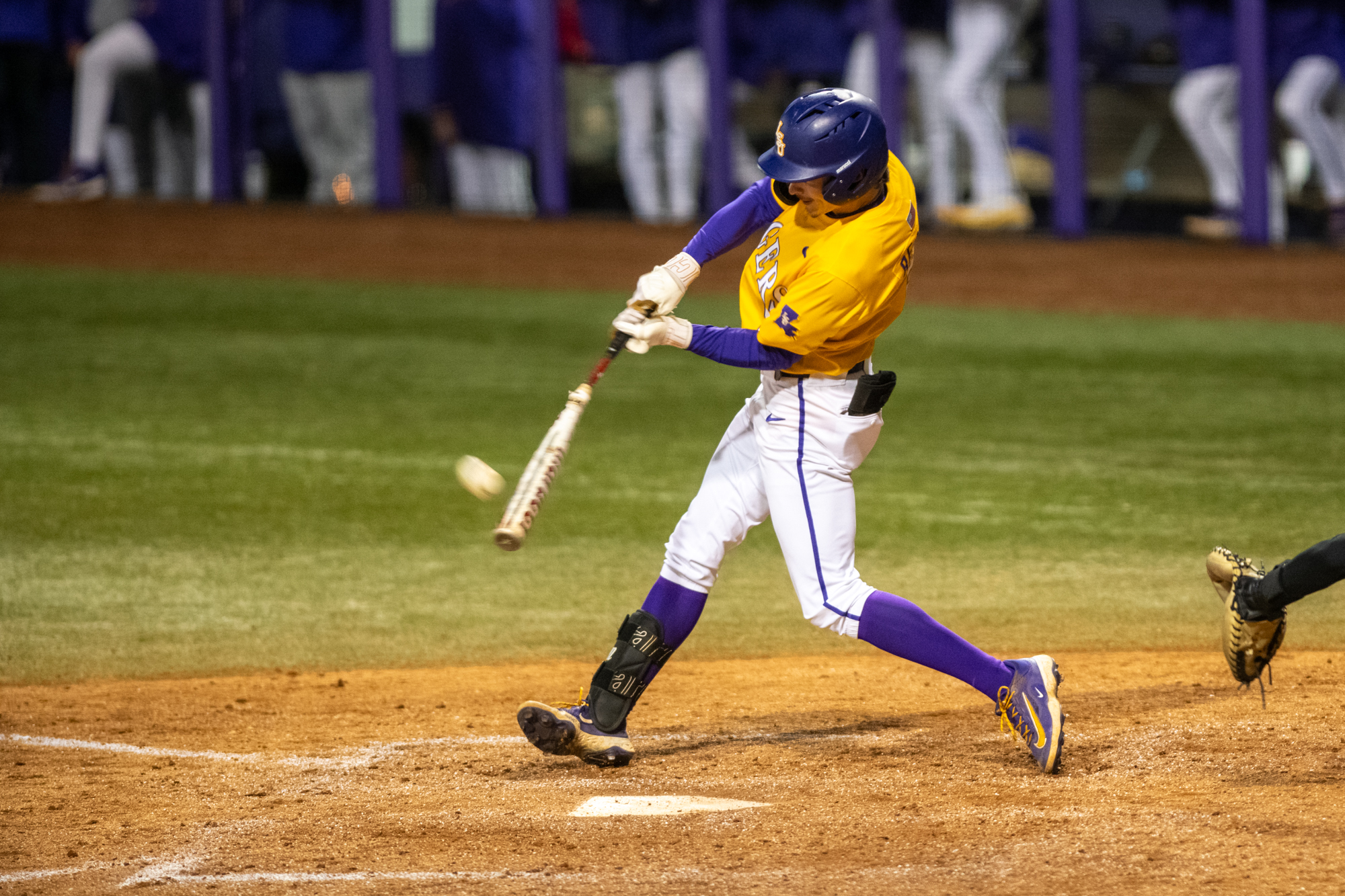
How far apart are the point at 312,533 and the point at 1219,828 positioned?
3.99m

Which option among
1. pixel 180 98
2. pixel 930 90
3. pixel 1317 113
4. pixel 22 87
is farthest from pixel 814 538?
pixel 22 87

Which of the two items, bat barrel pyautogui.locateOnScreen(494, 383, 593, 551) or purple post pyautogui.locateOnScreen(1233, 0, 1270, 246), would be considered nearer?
bat barrel pyautogui.locateOnScreen(494, 383, 593, 551)

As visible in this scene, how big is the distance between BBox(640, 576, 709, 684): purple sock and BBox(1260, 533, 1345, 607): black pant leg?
52.1 inches

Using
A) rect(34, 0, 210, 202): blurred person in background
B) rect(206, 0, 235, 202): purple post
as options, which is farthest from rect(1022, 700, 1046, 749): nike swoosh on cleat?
rect(34, 0, 210, 202): blurred person in background

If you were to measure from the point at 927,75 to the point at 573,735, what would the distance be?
999 cm

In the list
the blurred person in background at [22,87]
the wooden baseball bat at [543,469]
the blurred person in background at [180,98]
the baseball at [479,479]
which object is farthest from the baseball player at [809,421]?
the blurred person in background at [22,87]

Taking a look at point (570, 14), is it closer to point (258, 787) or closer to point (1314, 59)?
point (1314, 59)

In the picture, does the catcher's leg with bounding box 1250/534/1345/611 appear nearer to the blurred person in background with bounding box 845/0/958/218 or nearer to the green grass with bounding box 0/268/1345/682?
the green grass with bounding box 0/268/1345/682

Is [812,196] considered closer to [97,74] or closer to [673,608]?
[673,608]

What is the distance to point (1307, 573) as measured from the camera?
12.8 ft

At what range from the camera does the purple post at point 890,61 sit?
13.1m

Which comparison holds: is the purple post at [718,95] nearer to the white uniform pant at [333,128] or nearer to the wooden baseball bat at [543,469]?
the white uniform pant at [333,128]

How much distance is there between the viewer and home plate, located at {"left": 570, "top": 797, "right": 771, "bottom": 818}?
3783 millimetres

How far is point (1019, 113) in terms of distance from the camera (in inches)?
505
